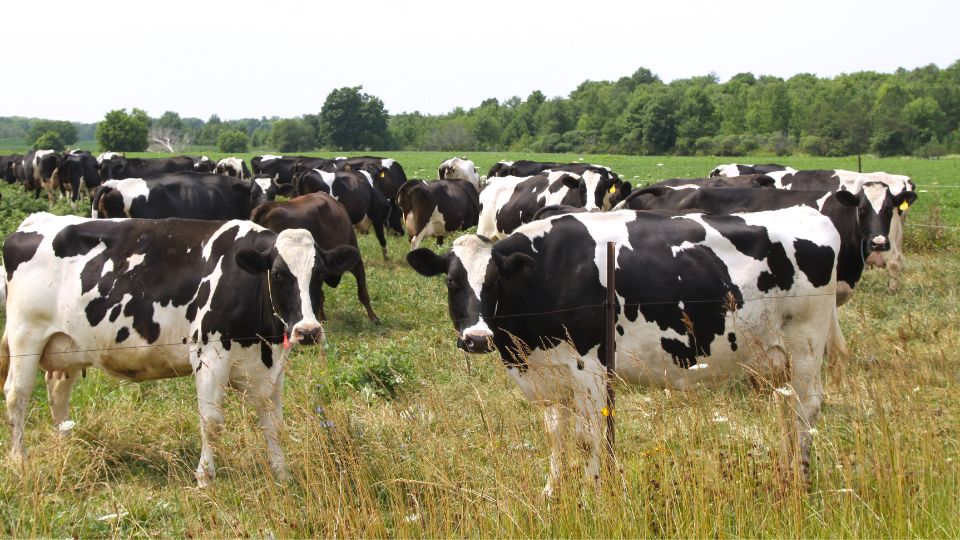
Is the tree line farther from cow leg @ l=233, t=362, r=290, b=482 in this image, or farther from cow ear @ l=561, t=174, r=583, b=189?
cow leg @ l=233, t=362, r=290, b=482

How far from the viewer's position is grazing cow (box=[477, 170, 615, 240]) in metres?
16.3

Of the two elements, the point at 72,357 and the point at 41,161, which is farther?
the point at 41,161

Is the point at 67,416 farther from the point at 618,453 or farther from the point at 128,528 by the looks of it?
the point at 618,453

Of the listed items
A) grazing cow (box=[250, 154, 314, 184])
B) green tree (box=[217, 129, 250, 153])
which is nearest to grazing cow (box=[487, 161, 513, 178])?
grazing cow (box=[250, 154, 314, 184])

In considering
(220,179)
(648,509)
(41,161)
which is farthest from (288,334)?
(41,161)

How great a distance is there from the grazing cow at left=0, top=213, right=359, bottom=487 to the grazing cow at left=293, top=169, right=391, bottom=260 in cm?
1126

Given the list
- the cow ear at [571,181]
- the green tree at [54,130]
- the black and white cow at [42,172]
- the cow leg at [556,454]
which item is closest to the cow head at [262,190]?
the cow ear at [571,181]

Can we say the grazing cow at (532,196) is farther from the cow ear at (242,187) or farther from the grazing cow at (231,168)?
the grazing cow at (231,168)

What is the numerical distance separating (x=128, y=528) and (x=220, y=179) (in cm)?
1168

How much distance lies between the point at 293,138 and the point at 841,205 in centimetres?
10752

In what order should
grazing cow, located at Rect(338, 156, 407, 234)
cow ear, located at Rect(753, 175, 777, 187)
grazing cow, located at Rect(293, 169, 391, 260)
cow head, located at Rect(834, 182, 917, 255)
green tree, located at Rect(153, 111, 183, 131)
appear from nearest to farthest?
cow head, located at Rect(834, 182, 917, 255) → cow ear, located at Rect(753, 175, 777, 187) → grazing cow, located at Rect(293, 169, 391, 260) → grazing cow, located at Rect(338, 156, 407, 234) → green tree, located at Rect(153, 111, 183, 131)

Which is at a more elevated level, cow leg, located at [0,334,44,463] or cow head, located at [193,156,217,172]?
cow head, located at [193,156,217,172]

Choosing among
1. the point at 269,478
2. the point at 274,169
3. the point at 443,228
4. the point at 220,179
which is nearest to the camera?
the point at 269,478

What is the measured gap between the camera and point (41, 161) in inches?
1280
